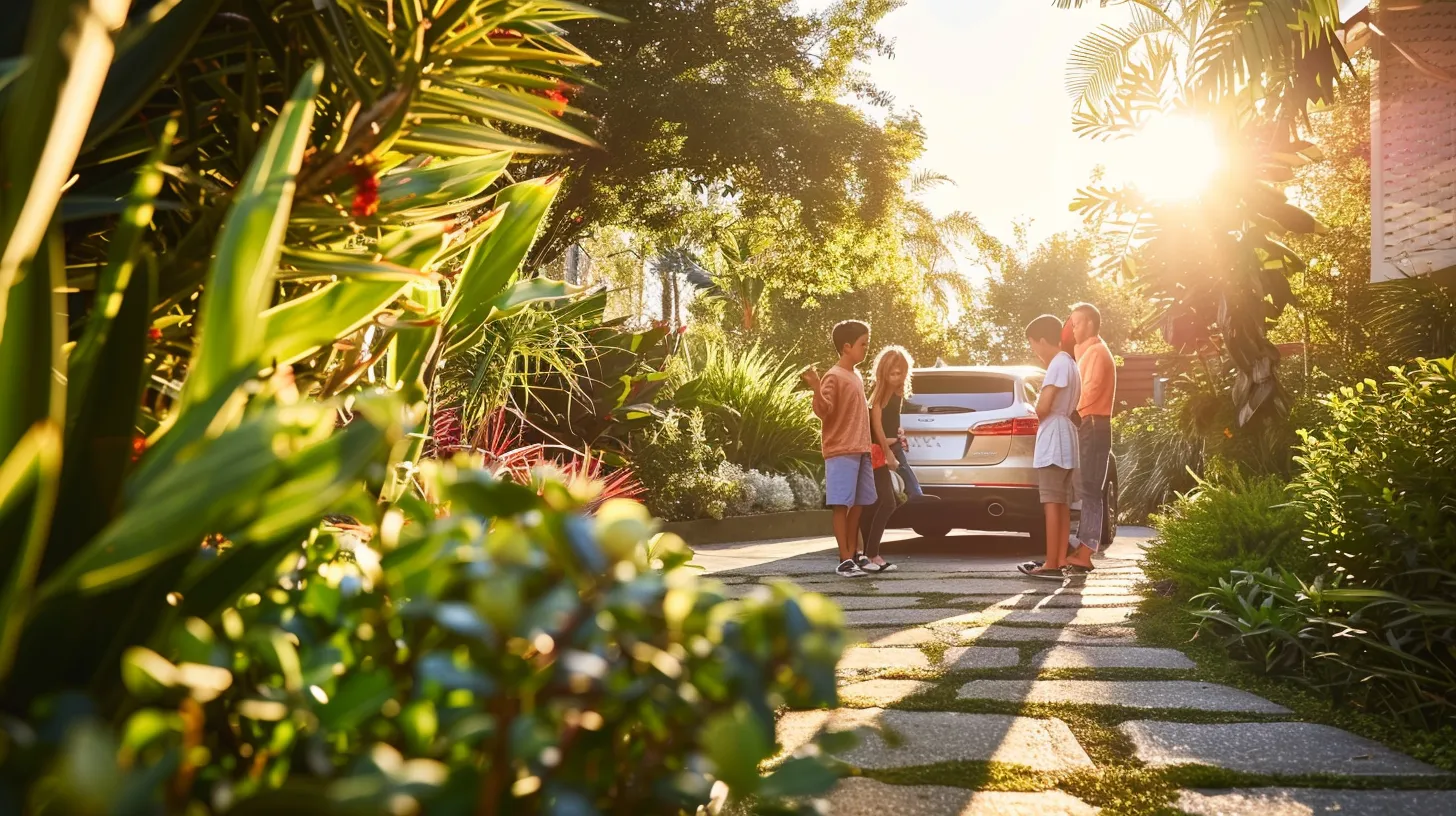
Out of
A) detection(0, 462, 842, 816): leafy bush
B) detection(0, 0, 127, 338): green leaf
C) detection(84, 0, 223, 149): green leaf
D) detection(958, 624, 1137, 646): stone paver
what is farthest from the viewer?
detection(958, 624, 1137, 646): stone paver

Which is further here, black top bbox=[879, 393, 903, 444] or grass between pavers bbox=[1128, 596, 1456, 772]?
black top bbox=[879, 393, 903, 444]

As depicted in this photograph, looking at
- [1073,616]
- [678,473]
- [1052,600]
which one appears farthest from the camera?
[678,473]

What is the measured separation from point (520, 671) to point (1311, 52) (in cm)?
751

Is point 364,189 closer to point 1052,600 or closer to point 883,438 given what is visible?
point 1052,600

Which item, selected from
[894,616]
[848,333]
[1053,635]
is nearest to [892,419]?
[848,333]

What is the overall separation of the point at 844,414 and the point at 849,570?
1.13 meters

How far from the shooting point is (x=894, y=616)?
532cm

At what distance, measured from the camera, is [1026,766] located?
2.65m

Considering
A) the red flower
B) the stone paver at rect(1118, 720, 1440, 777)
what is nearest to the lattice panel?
the stone paver at rect(1118, 720, 1440, 777)

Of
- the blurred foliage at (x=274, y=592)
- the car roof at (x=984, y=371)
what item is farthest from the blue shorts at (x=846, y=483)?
the blurred foliage at (x=274, y=592)

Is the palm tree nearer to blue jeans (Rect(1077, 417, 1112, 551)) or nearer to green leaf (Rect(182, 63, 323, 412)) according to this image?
blue jeans (Rect(1077, 417, 1112, 551))

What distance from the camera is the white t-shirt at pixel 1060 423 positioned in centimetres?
702

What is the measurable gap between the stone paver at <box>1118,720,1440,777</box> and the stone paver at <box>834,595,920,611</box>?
2618mm

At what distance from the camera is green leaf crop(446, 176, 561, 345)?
5.56ft
